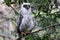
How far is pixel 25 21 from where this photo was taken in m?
4.31

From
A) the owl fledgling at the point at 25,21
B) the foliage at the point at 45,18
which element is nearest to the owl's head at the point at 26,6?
the owl fledgling at the point at 25,21

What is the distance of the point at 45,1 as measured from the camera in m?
3.73

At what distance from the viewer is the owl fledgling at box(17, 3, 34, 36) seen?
431cm

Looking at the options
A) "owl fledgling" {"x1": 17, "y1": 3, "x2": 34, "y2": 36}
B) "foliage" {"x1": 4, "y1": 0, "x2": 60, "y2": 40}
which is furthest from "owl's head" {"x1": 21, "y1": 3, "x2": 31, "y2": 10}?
"foliage" {"x1": 4, "y1": 0, "x2": 60, "y2": 40}

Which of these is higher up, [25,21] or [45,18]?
[45,18]

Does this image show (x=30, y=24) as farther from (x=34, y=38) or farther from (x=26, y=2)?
(x=34, y=38)

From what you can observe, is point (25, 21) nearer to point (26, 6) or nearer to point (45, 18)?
point (26, 6)

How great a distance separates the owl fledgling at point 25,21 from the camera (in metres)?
4.31

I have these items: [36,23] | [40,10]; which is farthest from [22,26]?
[40,10]

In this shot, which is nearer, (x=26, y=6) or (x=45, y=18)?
(x=45, y=18)

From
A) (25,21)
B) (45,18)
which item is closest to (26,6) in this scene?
(25,21)

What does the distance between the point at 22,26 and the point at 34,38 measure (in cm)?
75

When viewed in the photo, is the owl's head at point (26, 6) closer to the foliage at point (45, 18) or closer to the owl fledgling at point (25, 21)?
the owl fledgling at point (25, 21)

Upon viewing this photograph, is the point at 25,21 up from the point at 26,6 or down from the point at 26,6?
down
